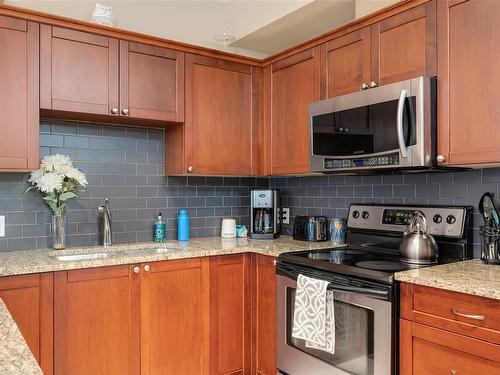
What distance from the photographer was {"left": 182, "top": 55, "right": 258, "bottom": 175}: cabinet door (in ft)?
9.25

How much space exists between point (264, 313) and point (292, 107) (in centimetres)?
130

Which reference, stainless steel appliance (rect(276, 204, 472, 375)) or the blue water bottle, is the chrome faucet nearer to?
the blue water bottle

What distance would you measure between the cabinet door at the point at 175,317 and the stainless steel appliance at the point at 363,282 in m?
0.46

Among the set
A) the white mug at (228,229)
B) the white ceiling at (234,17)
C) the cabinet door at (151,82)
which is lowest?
the white mug at (228,229)

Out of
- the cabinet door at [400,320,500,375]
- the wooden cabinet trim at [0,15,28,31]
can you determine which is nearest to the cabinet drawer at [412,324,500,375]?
the cabinet door at [400,320,500,375]

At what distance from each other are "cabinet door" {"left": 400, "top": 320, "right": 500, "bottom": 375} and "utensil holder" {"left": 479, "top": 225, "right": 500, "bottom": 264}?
1.87 ft

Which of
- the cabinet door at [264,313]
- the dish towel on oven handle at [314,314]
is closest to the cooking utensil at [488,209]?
the dish towel on oven handle at [314,314]

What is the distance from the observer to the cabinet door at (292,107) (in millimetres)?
2700

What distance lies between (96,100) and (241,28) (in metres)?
1.33

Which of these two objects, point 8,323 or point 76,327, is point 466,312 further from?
point 76,327

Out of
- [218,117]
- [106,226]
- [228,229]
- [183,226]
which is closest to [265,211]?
[228,229]

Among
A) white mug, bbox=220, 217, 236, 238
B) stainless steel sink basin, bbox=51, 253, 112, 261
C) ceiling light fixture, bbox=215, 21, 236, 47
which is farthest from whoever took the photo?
ceiling light fixture, bbox=215, 21, 236, 47

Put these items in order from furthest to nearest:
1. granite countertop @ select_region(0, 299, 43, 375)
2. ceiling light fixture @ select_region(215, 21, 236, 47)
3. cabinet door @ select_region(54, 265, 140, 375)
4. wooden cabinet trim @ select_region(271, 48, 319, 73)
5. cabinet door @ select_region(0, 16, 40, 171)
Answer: ceiling light fixture @ select_region(215, 21, 236, 47)
wooden cabinet trim @ select_region(271, 48, 319, 73)
cabinet door @ select_region(0, 16, 40, 171)
cabinet door @ select_region(54, 265, 140, 375)
granite countertop @ select_region(0, 299, 43, 375)

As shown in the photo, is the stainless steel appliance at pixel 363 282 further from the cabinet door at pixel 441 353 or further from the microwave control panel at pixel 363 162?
the microwave control panel at pixel 363 162
